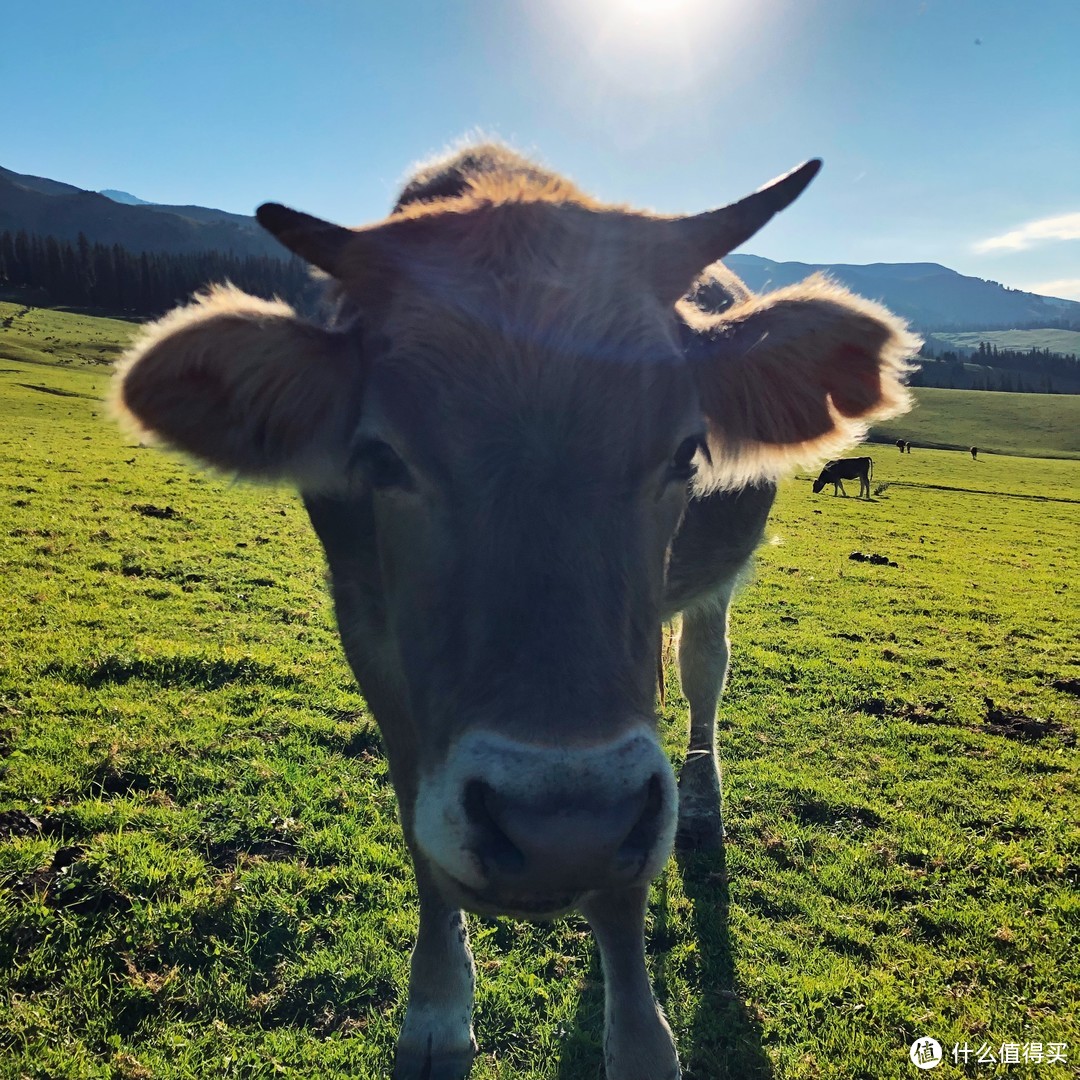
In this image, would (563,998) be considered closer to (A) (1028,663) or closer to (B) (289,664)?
(B) (289,664)

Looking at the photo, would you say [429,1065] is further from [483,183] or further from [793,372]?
[483,183]

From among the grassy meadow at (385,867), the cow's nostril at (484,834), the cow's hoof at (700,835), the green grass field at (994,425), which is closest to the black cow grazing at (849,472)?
the grassy meadow at (385,867)

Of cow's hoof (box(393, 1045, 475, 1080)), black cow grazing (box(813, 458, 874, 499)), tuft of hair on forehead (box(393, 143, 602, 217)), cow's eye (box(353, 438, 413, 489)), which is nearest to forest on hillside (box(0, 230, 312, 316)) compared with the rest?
black cow grazing (box(813, 458, 874, 499))

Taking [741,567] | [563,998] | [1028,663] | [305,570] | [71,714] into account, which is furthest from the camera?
[305,570]

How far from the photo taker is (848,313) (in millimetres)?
3168

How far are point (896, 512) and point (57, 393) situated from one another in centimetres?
4031

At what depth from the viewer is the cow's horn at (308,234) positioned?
2.52 meters

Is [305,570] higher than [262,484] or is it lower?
lower

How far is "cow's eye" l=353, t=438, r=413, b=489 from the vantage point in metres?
2.50

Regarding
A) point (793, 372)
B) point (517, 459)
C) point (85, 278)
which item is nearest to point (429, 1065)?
point (517, 459)

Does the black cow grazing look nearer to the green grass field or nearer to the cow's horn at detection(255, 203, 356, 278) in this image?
the green grass field

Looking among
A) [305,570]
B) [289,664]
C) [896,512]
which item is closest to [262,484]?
[289,664]

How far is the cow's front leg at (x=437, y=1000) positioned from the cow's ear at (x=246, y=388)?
79.7 inches

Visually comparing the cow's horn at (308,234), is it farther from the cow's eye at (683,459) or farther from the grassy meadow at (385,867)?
the cow's eye at (683,459)
